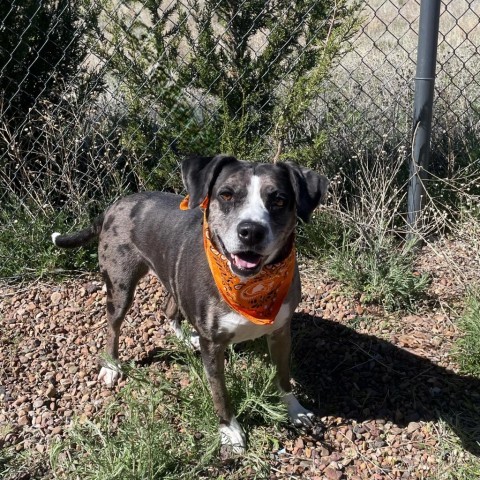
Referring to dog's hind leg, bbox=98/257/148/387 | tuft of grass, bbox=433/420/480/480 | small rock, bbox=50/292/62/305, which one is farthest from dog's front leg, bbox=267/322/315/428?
small rock, bbox=50/292/62/305

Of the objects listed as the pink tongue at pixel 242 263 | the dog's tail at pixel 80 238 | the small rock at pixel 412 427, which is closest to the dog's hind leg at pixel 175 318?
the dog's tail at pixel 80 238

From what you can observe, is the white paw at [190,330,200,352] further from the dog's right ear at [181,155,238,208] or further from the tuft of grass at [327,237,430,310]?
the dog's right ear at [181,155,238,208]

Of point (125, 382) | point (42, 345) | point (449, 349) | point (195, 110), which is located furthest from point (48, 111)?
point (449, 349)

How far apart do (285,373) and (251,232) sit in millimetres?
1143

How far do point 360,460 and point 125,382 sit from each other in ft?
4.88

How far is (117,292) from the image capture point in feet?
12.6

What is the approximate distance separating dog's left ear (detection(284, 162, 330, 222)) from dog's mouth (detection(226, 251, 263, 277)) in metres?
0.31

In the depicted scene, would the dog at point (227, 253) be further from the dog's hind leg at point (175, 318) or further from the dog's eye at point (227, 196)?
the dog's hind leg at point (175, 318)

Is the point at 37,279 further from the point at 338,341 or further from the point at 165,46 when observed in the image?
the point at 338,341

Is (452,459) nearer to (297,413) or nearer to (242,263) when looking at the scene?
(297,413)

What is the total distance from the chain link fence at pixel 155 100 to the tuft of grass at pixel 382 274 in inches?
32.3

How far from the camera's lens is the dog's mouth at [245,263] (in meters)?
2.91

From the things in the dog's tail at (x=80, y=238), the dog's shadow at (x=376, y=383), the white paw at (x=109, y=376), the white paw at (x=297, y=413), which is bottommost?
the white paw at (x=109, y=376)

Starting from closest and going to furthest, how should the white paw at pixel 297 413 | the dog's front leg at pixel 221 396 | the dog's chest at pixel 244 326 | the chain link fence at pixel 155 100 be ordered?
the dog's chest at pixel 244 326
the dog's front leg at pixel 221 396
the white paw at pixel 297 413
the chain link fence at pixel 155 100
